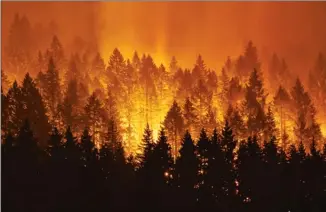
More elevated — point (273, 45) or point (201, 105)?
point (273, 45)

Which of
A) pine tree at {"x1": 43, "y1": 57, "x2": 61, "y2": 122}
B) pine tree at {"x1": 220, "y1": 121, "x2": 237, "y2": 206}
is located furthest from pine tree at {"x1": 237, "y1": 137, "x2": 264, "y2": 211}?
pine tree at {"x1": 43, "y1": 57, "x2": 61, "y2": 122}

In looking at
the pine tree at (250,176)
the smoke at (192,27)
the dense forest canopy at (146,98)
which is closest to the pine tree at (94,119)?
the dense forest canopy at (146,98)

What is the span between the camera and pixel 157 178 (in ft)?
131

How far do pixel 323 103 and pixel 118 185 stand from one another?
49059 millimetres

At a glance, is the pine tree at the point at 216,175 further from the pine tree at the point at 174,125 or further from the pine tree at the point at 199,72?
the pine tree at the point at 199,72

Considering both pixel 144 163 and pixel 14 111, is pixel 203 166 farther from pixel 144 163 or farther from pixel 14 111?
pixel 14 111

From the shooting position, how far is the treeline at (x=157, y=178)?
38125mm

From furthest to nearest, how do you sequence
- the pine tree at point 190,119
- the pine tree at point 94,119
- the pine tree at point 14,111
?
the pine tree at point 190,119, the pine tree at point 94,119, the pine tree at point 14,111

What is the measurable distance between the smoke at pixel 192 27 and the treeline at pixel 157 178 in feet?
193

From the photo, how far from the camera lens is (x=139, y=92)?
71.9 meters

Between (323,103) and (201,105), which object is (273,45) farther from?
(201,105)

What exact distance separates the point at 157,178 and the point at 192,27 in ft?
276

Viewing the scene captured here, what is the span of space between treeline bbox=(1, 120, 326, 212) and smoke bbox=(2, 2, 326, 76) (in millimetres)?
58850

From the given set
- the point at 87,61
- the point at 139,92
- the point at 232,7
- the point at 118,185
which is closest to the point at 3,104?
the point at 118,185
